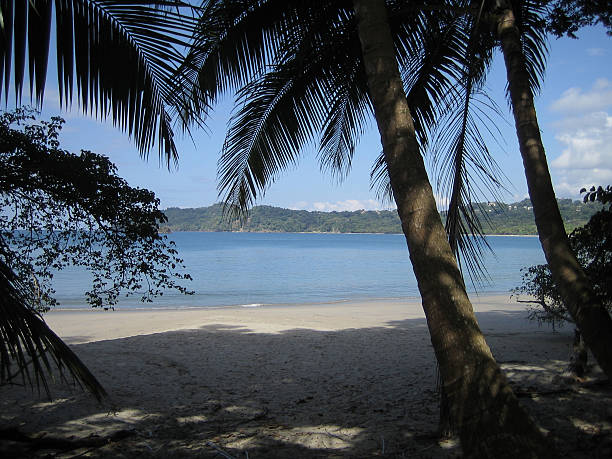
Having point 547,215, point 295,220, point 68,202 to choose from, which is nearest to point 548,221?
point 547,215

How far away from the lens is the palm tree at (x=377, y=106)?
2.04 m

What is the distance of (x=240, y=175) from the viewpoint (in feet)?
17.4

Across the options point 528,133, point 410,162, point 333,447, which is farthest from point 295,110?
point 333,447

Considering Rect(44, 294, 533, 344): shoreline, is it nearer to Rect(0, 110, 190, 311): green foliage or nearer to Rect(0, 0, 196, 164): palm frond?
Rect(0, 110, 190, 311): green foliage

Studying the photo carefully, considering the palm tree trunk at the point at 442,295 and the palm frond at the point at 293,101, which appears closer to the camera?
Answer: the palm tree trunk at the point at 442,295

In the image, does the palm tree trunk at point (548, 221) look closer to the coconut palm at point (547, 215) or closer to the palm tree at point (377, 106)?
the coconut palm at point (547, 215)

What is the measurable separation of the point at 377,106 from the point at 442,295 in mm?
1046

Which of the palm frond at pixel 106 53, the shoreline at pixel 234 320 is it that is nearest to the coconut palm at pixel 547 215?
the palm frond at pixel 106 53

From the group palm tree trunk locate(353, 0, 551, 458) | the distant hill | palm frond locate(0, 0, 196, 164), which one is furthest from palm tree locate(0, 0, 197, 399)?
the distant hill

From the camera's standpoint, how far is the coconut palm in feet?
9.23

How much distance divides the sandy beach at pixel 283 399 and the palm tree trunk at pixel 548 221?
1.14 meters

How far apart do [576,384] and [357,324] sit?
7543mm

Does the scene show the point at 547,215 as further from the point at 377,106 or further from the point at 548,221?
the point at 377,106

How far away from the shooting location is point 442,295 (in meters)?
2.18
